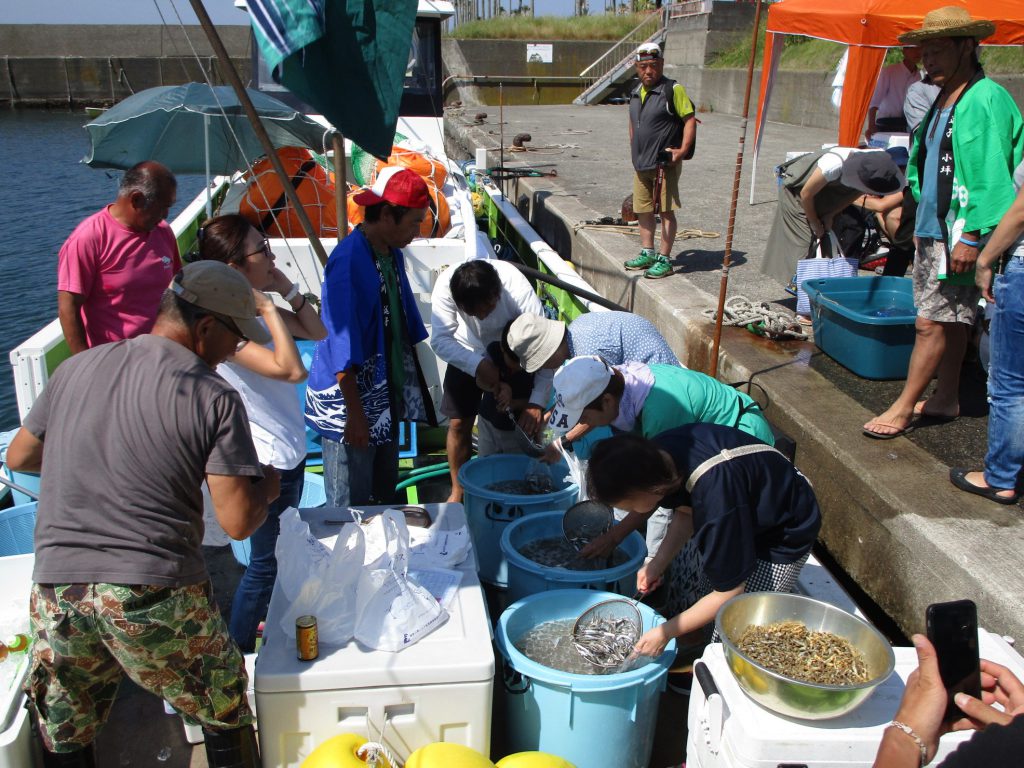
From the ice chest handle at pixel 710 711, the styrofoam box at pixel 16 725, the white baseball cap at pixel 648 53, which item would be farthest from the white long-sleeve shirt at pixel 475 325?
the white baseball cap at pixel 648 53

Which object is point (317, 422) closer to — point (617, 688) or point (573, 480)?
point (573, 480)

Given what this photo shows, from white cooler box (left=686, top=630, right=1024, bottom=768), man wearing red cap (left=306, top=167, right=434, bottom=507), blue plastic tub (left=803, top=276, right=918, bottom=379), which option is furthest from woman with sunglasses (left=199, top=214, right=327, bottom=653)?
blue plastic tub (left=803, top=276, right=918, bottom=379)

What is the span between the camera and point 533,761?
2.23 metres

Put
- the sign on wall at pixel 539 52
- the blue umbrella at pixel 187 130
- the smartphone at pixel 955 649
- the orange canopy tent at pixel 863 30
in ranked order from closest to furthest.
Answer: the smartphone at pixel 955 649 < the blue umbrella at pixel 187 130 < the orange canopy tent at pixel 863 30 < the sign on wall at pixel 539 52

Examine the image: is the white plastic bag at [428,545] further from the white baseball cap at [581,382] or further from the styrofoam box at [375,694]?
the white baseball cap at [581,382]

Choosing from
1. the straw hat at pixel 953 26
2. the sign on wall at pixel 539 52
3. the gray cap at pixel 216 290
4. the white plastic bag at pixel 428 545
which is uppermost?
the sign on wall at pixel 539 52

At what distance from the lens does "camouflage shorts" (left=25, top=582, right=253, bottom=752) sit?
1956mm

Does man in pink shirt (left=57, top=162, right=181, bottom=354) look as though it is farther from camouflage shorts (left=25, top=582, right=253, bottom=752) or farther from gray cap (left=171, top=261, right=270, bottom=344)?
camouflage shorts (left=25, top=582, right=253, bottom=752)

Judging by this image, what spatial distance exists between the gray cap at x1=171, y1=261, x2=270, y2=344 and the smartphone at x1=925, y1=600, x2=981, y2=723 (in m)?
1.83

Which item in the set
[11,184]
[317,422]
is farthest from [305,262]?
[11,184]

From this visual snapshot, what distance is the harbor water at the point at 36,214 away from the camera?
30.2 feet

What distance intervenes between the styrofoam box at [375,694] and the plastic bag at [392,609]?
0.03m

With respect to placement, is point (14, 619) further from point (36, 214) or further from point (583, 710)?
point (36, 214)

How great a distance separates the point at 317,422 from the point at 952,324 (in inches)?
109
